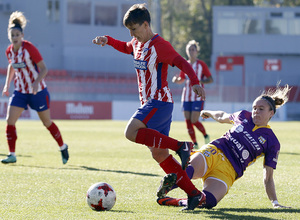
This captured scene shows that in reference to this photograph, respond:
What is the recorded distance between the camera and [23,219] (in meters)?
4.54

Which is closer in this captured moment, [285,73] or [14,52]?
[14,52]

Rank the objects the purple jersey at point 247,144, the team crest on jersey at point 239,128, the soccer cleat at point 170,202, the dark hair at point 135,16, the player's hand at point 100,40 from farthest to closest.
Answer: the player's hand at point 100,40, the team crest on jersey at point 239,128, the purple jersey at point 247,144, the soccer cleat at point 170,202, the dark hair at point 135,16

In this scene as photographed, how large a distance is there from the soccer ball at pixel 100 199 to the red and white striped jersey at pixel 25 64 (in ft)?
13.2

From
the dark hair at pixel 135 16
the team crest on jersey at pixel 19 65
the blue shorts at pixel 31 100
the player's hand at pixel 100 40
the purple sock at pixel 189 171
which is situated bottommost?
the purple sock at pixel 189 171

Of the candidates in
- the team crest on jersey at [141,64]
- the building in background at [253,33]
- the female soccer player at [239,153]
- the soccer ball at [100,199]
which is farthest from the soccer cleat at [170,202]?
the building in background at [253,33]

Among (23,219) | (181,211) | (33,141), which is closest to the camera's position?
(23,219)

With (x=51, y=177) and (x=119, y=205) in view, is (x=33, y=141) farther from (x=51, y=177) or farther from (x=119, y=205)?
(x=119, y=205)

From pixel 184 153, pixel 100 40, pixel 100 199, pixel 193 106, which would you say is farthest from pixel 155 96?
pixel 193 106

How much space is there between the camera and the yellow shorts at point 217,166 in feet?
18.0

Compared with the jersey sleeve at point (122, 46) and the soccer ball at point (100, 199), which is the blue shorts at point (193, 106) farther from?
the soccer ball at point (100, 199)

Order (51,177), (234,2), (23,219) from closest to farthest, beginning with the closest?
(23,219) < (51,177) < (234,2)

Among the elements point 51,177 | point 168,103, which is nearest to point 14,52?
point 51,177

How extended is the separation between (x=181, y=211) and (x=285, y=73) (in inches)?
1597

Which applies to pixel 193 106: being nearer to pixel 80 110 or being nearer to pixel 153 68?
pixel 153 68
